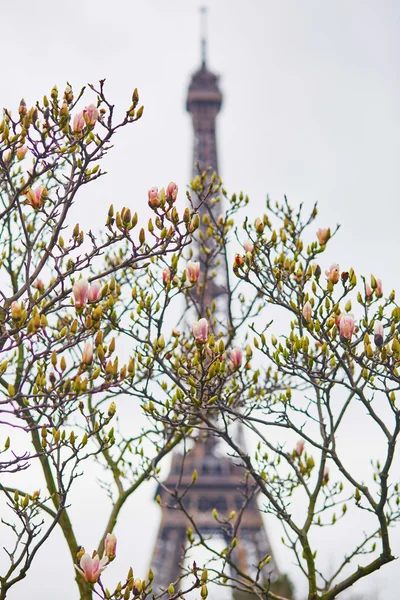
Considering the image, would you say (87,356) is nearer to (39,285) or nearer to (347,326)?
(347,326)

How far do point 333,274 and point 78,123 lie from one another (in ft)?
7.50

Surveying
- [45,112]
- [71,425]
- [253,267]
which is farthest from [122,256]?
[45,112]

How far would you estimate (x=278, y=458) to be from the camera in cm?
641

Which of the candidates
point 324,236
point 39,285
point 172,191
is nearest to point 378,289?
point 324,236

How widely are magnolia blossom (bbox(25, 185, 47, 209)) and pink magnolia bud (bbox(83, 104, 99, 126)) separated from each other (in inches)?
22.8

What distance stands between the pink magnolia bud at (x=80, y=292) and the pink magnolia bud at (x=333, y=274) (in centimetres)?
217

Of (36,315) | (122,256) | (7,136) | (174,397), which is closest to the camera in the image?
(36,315)

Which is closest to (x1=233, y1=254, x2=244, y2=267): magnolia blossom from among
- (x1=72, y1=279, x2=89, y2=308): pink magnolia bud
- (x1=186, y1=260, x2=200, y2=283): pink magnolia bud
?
(x1=186, y1=260, x2=200, y2=283): pink magnolia bud

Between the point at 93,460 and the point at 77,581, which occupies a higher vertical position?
the point at 93,460

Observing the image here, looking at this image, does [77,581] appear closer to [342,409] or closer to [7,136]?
[342,409]

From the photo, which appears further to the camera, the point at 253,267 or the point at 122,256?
the point at 122,256

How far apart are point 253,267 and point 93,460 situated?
322 cm

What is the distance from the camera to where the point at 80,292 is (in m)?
3.53

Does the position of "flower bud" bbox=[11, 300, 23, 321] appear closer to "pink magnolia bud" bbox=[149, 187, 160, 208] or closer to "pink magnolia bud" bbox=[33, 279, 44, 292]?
"pink magnolia bud" bbox=[149, 187, 160, 208]
